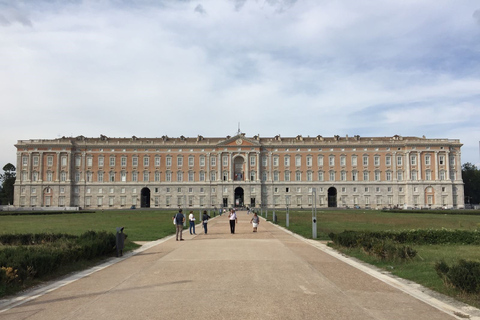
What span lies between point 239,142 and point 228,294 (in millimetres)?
85046

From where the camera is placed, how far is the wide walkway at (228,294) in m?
7.35

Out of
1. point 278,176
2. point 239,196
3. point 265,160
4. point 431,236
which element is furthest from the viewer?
point 239,196

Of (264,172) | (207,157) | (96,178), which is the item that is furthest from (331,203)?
(96,178)

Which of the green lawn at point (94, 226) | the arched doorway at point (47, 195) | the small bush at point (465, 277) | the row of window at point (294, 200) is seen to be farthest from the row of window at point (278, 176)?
the small bush at point (465, 277)

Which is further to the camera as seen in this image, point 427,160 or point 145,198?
Result: point 145,198

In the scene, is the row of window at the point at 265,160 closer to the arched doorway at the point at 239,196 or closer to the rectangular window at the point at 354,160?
the rectangular window at the point at 354,160

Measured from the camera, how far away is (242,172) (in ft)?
310

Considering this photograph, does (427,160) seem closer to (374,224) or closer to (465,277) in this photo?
(374,224)

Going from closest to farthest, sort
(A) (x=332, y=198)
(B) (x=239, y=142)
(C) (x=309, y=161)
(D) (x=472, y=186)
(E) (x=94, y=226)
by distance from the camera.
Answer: (E) (x=94, y=226) → (B) (x=239, y=142) → (C) (x=309, y=161) → (A) (x=332, y=198) → (D) (x=472, y=186)

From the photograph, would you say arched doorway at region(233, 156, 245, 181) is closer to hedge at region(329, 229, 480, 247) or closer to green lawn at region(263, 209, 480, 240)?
green lawn at region(263, 209, 480, 240)

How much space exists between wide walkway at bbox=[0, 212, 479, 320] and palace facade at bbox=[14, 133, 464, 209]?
261 ft

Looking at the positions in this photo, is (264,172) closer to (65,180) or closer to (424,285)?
(65,180)

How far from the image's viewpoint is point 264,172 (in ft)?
311

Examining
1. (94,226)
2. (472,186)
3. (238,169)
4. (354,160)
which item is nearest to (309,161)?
(354,160)
